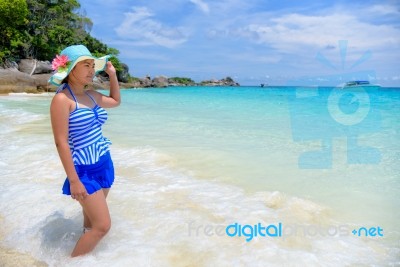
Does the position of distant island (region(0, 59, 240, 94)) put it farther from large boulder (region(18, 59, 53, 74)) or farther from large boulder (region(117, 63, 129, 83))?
large boulder (region(117, 63, 129, 83))

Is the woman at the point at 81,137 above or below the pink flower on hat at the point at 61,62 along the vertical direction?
below

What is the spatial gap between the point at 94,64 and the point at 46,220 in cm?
163

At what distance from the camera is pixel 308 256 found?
2.80m

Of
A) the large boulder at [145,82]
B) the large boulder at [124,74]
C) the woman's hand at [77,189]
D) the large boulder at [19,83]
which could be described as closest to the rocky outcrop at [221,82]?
the large boulder at [145,82]

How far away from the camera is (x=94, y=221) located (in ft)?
8.50

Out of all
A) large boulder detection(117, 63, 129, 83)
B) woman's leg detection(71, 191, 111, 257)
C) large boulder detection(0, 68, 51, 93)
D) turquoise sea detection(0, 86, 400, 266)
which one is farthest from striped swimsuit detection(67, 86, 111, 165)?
large boulder detection(117, 63, 129, 83)

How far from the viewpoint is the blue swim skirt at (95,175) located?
2.55 metres

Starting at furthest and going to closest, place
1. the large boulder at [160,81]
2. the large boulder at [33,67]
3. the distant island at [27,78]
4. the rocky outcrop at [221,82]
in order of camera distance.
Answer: the rocky outcrop at [221,82] → the large boulder at [160,81] → the large boulder at [33,67] → the distant island at [27,78]

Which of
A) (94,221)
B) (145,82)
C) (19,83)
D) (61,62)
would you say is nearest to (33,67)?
(19,83)

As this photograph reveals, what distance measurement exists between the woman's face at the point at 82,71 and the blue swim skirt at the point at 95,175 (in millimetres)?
586

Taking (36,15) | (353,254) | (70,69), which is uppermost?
(36,15)

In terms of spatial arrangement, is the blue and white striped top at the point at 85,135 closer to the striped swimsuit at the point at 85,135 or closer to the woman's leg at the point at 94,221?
the striped swimsuit at the point at 85,135

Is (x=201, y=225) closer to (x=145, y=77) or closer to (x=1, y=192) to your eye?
(x=1, y=192)

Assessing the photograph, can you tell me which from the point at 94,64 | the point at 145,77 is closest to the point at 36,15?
the point at 145,77
